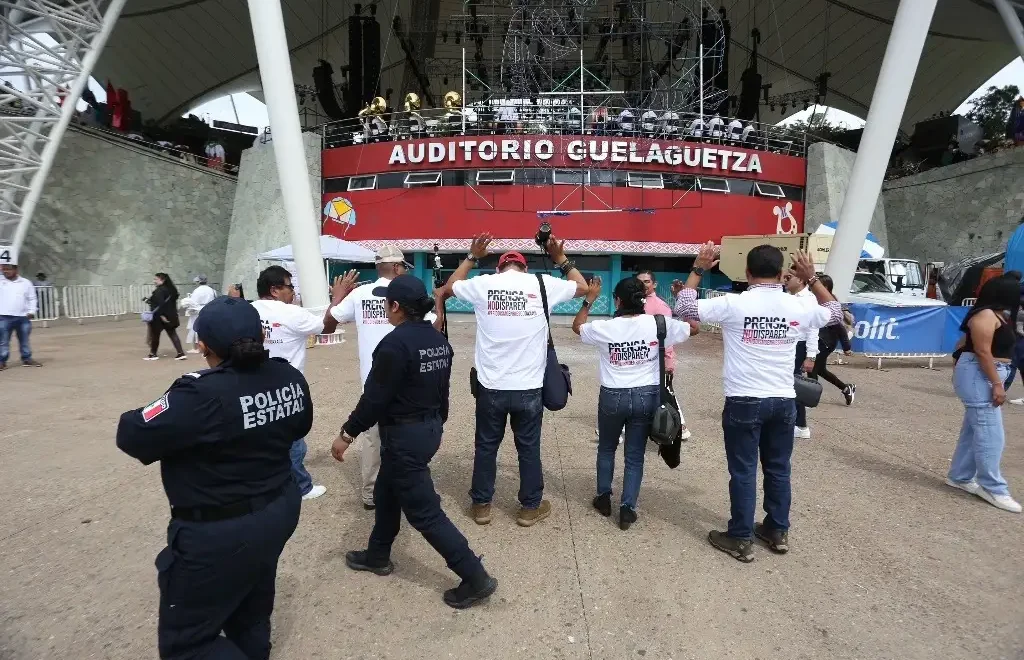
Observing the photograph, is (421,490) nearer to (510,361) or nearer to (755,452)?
(510,361)

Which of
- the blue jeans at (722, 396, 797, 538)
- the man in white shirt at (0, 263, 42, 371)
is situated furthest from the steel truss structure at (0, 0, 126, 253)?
the blue jeans at (722, 396, 797, 538)

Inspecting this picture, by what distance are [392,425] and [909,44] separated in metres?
15.8

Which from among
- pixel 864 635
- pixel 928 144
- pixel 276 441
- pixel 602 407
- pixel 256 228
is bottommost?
pixel 864 635

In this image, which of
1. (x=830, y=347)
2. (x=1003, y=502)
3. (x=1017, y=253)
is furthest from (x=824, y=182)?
(x=1003, y=502)

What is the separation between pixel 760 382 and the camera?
3287 mm

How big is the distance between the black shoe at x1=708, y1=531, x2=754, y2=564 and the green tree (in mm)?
39428

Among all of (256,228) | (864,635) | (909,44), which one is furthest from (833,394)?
(256,228)

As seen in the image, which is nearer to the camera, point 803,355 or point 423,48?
point 803,355

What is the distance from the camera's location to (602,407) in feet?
12.4

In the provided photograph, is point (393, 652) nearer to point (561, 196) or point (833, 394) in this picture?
point (833, 394)

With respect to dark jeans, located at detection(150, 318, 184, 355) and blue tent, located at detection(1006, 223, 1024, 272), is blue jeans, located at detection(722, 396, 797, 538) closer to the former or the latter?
dark jeans, located at detection(150, 318, 184, 355)

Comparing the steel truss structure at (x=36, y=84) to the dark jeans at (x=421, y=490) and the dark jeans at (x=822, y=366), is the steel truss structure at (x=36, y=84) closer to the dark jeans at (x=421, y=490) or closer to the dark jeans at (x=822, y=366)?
the dark jeans at (x=421, y=490)

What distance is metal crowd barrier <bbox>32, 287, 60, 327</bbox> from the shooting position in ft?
49.6

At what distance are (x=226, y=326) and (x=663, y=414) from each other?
269 cm
